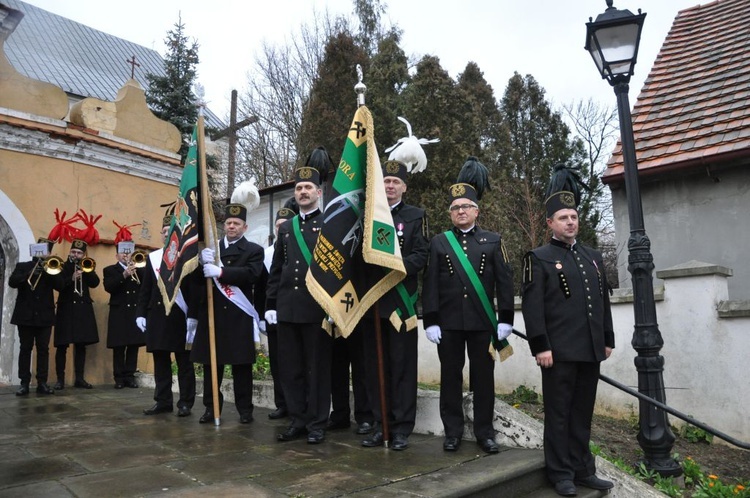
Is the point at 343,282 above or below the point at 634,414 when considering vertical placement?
above

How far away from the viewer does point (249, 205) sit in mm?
6270

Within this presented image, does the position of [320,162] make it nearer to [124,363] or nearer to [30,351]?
[30,351]

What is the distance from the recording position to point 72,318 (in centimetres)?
840

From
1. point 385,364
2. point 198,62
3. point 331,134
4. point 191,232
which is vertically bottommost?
point 385,364

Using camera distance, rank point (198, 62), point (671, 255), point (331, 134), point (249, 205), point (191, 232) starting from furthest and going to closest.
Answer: point (331, 134), point (198, 62), point (671, 255), point (249, 205), point (191, 232)

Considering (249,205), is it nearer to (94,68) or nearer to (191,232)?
(191,232)

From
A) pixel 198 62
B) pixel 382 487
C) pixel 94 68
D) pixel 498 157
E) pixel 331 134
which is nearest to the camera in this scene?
pixel 382 487

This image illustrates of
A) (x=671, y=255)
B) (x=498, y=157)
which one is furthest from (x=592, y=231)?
(x=671, y=255)

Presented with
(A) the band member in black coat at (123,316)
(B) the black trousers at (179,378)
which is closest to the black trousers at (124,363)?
(A) the band member in black coat at (123,316)

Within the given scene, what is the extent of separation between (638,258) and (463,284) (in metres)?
2.16

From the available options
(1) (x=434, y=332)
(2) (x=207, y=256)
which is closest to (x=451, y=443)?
(1) (x=434, y=332)

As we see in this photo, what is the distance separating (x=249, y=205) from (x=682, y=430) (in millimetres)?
5560

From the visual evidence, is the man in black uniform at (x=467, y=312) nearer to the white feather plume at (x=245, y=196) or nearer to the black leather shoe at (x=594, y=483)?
the black leather shoe at (x=594, y=483)

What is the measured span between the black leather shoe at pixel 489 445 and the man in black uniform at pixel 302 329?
3.87ft
